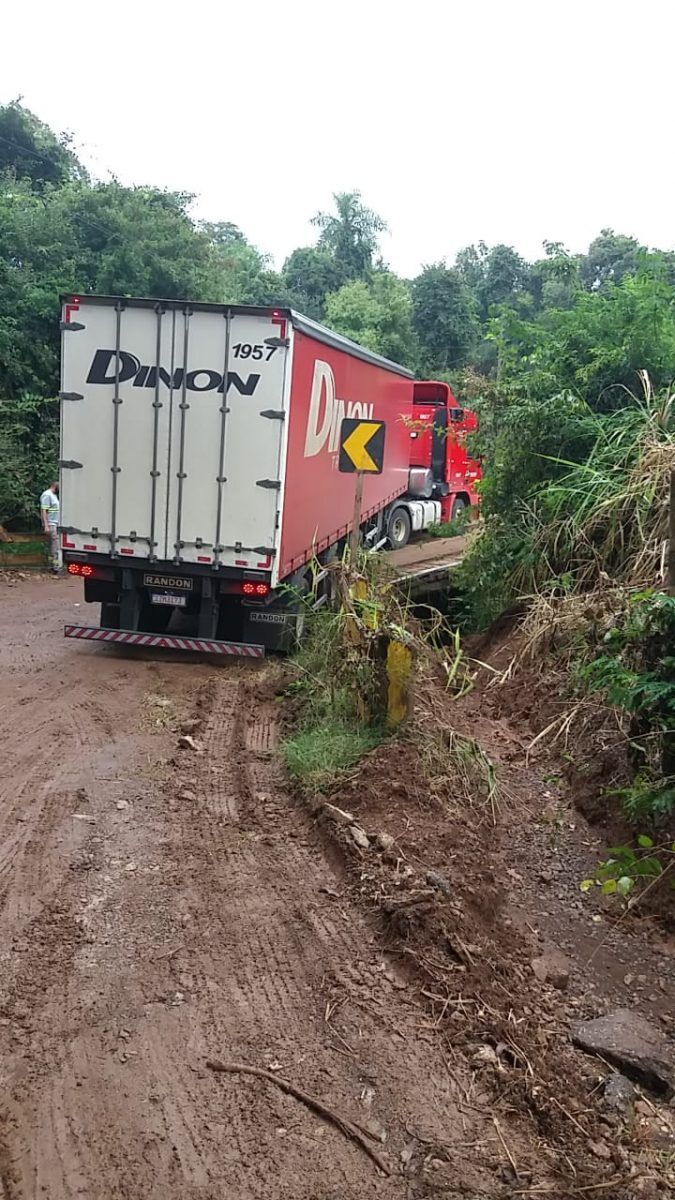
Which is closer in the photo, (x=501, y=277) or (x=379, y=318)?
(x=379, y=318)

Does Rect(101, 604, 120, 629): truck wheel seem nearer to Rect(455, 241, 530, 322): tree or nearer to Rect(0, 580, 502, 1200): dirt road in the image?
Rect(0, 580, 502, 1200): dirt road

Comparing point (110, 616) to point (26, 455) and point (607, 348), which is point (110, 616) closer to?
point (607, 348)

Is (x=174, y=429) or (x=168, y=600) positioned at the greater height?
(x=174, y=429)

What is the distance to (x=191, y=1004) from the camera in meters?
3.77

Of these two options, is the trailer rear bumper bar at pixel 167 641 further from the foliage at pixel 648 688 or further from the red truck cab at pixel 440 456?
the red truck cab at pixel 440 456

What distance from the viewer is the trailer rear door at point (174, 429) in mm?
8852

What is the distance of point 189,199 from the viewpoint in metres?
20.5

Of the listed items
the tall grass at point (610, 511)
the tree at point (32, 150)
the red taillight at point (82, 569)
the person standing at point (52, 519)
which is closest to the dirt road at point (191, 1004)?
the red taillight at point (82, 569)

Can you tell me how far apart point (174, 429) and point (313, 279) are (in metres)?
31.0

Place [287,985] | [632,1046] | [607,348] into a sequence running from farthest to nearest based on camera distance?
1. [607,348]
2. [287,985]
3. [632,1046]

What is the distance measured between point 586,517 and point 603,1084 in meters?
6.27

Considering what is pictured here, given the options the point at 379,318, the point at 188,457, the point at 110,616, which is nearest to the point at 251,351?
the point at 188,457

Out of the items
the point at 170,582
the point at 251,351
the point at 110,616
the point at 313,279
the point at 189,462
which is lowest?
the point at 110,616

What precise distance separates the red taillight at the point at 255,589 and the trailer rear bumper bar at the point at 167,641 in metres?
0.57
